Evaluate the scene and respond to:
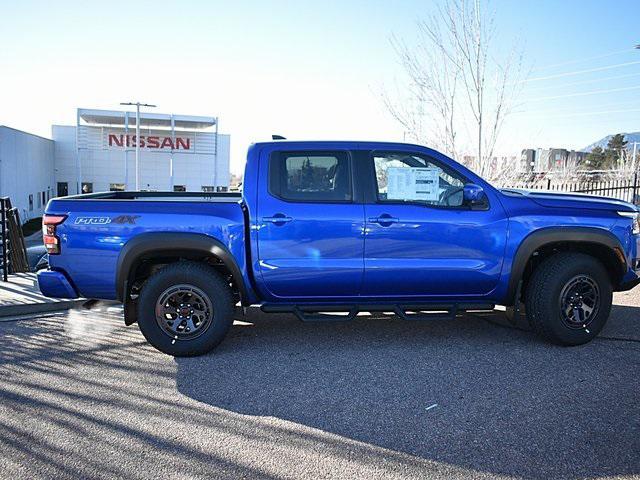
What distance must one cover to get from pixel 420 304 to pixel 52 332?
12.4 feet

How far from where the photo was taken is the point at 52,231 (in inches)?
185

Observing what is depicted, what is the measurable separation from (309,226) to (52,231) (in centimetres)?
223

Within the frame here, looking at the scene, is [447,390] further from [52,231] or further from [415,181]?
[52,231]

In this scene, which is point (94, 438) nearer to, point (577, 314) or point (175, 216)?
point (175, 216)

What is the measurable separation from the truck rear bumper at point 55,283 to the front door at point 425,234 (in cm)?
264

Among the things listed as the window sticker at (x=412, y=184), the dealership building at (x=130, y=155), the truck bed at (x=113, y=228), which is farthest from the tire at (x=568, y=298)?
the dealership building at (x=130, y=155)

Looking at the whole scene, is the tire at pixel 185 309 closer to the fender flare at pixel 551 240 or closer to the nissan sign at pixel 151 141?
the fender flare at pixel 551 240

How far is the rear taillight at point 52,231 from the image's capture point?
15.3 feet

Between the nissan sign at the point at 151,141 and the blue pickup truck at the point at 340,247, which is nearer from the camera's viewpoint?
the blue pickup truck at the point at 340,247

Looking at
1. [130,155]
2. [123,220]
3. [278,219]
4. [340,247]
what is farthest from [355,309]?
[130,155]

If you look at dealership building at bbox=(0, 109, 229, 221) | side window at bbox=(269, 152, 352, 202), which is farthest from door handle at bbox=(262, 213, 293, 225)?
dealership building at bbox=(0, 109, 229, 221)

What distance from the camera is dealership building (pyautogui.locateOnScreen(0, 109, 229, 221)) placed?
33094mm

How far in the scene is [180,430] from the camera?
3.45 m

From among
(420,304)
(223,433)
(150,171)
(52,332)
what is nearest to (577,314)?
(420,304)
